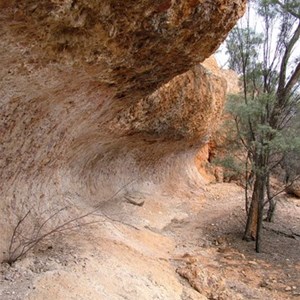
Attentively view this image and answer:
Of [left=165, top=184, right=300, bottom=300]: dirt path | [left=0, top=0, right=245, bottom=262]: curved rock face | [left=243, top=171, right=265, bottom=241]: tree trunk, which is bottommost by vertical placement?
[left=165, top=184, right=300, bottom=300]: dirt path

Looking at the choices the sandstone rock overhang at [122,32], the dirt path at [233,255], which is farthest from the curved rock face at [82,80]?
the dirt path at [233,255]

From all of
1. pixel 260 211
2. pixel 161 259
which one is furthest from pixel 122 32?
pixel 260 211

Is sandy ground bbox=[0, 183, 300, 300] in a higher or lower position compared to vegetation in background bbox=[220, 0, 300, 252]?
lower

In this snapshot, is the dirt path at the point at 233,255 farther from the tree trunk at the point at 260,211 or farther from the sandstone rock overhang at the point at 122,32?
the sandstone rock overhang at the point at 122,32

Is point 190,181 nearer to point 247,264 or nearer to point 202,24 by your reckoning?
point 247,264

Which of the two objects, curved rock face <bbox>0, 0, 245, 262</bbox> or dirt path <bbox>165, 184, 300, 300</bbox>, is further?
dirt path <bbox>165, 184, 300, 300</bbox>

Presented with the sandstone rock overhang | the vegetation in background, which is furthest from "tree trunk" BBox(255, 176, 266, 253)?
the sandstone rock overhang

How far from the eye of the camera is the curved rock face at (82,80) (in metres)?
3.57

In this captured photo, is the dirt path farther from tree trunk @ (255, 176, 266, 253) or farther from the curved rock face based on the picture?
the curved rock face

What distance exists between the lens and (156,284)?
16.2 feet

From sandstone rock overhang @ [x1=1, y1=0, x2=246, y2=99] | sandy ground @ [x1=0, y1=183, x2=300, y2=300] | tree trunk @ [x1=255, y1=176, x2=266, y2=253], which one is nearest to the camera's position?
sandstone rock overhang @ [x1=1, y1=0, x2=246, y2=99]

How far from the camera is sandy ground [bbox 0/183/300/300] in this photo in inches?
167

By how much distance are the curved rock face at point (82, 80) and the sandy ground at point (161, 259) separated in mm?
738

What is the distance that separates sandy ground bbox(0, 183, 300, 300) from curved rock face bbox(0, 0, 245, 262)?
29.1 inches
